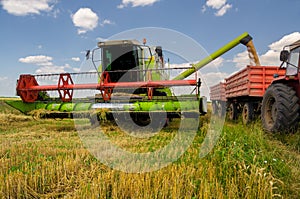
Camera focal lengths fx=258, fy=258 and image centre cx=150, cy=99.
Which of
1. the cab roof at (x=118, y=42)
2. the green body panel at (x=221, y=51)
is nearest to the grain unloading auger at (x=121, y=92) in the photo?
the cab roof at (x=118, y=42)

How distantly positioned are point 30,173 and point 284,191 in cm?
230

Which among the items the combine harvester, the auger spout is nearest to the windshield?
the combine harvester

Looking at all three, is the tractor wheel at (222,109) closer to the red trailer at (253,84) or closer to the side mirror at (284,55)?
the red trailer at (253,84)

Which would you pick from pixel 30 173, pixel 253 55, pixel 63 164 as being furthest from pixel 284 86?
pixel 253 55

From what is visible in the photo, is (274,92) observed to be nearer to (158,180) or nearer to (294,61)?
(294,61)

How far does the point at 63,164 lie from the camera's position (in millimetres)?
2775

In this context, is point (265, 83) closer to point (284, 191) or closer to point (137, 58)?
point (137, 58)

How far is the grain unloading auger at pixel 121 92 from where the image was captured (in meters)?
6.20

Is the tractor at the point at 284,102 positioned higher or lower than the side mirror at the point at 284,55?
lower

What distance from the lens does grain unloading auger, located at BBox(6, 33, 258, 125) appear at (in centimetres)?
620

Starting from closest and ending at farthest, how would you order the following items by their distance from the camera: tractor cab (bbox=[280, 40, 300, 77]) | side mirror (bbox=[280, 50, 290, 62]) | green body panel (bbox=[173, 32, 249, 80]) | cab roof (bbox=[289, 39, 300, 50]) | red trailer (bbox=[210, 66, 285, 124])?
side mirror (bbox=[280, 50, 290, 62]) → tractor cab (bbox=[280, 40, 300, 77]) → cab roof (bbox=[289, 39, 300, 50]) → red trailer (bbox=[210, 66, 285, 124]) → green body panel (bbox=[173, 32, 249, 80])

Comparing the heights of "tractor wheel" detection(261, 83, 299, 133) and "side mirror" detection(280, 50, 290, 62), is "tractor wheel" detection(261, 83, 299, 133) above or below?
below

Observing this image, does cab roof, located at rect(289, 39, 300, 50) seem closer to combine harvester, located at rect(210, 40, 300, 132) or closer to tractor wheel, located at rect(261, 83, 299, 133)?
combine harvester, located at rect(210, 40, 300, 132)

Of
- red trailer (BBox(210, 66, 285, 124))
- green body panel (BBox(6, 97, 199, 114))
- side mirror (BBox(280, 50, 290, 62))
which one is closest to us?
side mirror (BBox(280, 50, 290, 62))
